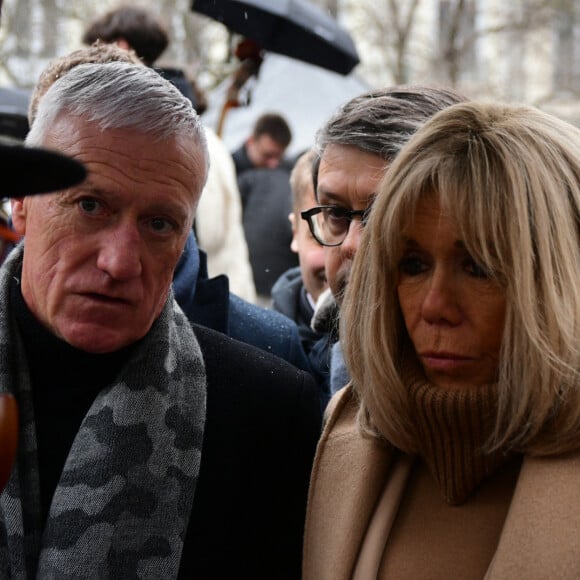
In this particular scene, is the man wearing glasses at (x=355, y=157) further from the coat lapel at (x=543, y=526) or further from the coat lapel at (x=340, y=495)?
the coat lapel at (x=543, y=526)

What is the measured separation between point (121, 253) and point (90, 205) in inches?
5.7

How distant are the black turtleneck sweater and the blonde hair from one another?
638 millimetres

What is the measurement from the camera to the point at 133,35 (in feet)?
16.0

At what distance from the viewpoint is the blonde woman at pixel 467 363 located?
7.96 ft

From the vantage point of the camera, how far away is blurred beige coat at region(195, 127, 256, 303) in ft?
16.7

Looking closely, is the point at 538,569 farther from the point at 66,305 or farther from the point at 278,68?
the point at 278,68

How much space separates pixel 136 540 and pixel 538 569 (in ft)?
2.86

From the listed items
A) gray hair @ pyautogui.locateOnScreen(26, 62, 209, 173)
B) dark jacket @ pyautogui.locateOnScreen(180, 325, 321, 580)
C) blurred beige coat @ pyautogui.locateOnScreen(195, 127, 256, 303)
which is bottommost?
blurred beige coat @ pyautogui.locateOnScreen(195, 127, 256, 303)

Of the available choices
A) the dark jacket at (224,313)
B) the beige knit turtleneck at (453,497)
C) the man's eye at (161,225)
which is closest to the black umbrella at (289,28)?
the dark jacket at (224,313)

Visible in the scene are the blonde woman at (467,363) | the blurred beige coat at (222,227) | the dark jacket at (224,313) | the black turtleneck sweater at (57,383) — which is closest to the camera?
the blonde woman at (467,363)

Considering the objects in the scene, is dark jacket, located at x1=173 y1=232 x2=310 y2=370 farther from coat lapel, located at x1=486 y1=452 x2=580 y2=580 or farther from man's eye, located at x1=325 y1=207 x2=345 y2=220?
coat lapel, located at x1=486 y1=452 x2=580 y2=580

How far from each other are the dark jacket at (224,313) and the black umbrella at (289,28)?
229cm

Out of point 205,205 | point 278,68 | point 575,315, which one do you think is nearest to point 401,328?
point 575,315

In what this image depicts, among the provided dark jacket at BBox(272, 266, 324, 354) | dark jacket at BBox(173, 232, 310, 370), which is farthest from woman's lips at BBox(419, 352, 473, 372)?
dark jacket at BBox(272, 266, 324, 354)
